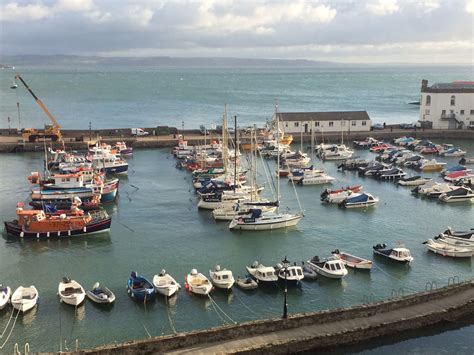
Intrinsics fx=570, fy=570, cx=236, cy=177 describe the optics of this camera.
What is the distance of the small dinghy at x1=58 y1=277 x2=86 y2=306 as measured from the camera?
27.2m

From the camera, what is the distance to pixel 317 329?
912 inches

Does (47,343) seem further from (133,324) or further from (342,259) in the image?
(342,259)

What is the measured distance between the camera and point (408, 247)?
3644 centimetres

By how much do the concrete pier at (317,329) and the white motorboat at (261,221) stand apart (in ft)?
47.6

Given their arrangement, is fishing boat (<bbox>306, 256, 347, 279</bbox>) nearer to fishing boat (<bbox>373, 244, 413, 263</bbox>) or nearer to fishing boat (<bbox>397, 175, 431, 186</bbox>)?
fishing boat (<bbox>373, 244, 413, 263</bbox>)

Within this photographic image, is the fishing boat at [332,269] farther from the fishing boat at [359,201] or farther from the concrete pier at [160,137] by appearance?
the concrete pier at [160,137]

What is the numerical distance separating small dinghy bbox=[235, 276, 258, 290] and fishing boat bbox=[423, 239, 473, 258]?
12.5 m

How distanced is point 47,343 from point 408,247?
22.7 meters

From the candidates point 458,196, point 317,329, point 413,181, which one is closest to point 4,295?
point 317,329

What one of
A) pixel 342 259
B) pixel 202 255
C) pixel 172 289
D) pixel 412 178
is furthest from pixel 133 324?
pixel 412 178

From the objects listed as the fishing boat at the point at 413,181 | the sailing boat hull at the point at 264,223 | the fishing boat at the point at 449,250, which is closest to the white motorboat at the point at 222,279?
the sailing boat hull at the point at 264,223

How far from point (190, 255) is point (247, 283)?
6374 millimetres

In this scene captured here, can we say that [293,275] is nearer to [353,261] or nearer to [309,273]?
[309,273]

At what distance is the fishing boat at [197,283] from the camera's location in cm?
2831
